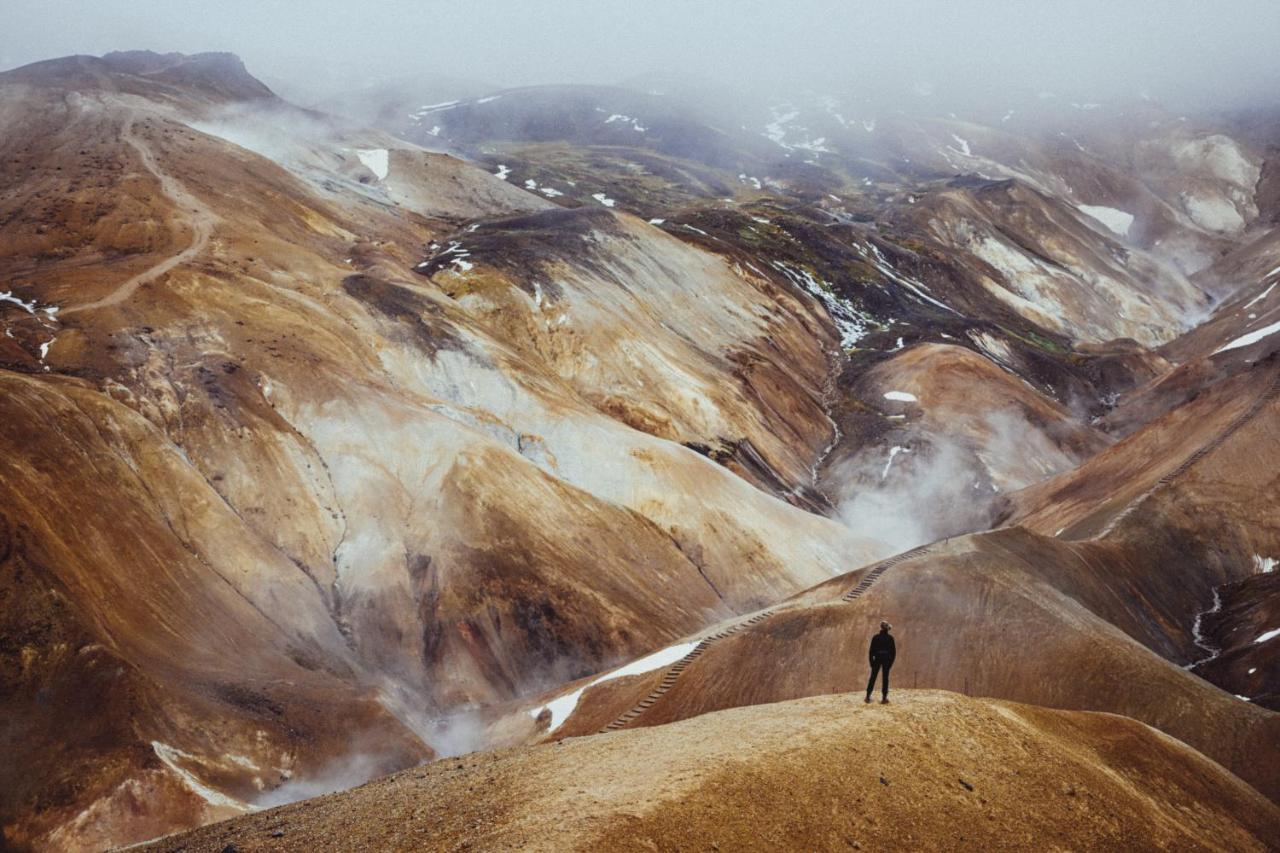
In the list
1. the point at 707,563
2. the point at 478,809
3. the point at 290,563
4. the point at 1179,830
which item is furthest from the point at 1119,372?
the point at 478,809

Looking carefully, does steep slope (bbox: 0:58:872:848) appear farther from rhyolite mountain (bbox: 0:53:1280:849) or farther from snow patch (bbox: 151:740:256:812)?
rhyolite mountain (bbox: 0:53:1280:849)

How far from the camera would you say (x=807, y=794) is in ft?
53.6

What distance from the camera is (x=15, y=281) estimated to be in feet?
182

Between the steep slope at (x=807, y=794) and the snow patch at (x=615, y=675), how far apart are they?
701 inches

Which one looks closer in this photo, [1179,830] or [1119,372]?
[1179,830]

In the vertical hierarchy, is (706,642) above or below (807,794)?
below

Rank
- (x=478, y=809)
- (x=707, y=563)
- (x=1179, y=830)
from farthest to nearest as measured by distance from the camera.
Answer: (x=707, y=563)
(x=1179, y=830)
(x=478, y=809)

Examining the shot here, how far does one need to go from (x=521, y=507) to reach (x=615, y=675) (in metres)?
17.2

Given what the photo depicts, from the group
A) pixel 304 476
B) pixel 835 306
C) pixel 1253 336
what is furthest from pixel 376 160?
pixel 1253 336

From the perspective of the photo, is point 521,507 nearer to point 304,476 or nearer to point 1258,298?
point 304,476

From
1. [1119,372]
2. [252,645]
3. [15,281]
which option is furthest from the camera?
[1119,372]

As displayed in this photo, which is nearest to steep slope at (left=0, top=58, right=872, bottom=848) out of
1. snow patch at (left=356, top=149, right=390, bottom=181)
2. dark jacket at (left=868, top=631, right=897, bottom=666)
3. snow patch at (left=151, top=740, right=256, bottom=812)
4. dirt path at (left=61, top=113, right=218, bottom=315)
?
snow patch at (left=151, top=740, right=256, bottom=812)

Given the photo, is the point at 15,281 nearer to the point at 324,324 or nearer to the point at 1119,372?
the point at 324,324

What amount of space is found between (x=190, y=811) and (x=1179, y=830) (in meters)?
25.4
